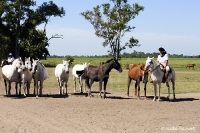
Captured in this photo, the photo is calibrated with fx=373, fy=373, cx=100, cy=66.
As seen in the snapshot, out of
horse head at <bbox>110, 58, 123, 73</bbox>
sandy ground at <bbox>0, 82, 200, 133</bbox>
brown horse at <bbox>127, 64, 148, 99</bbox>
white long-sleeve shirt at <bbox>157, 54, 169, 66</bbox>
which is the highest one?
white long-sleeve shirt at <bbox>157, 54, 169, 66</bbox>

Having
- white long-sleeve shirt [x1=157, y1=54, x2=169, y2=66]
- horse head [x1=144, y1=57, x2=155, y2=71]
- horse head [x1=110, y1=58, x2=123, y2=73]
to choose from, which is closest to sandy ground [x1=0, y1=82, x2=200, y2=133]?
horse head [x1=144, y1=57, x2=155, y2=71]

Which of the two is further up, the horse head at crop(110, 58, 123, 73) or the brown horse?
the horse head at crop(110, 58, 123, 73)

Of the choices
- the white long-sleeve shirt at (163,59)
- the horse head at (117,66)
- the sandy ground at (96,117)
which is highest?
the white long-sleeve shirt at (163,59)

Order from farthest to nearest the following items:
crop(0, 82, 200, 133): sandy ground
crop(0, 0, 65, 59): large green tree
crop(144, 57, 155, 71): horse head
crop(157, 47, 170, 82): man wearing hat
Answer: crop(0, 0, 65, 59): large green tree → crop(157, 47, 170, 82): man wearing hat → crop(144, 57, 155, 71): horse head → crop(0, 82, 200, 133): sandy ground

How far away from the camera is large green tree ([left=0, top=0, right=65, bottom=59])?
162 feet

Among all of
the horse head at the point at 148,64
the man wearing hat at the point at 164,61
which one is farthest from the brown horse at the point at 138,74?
the man wearing hat at the point at 164,61

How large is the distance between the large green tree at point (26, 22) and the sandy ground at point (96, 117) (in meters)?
33.9

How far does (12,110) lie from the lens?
14.1 meters

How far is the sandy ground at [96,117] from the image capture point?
34.4 ft

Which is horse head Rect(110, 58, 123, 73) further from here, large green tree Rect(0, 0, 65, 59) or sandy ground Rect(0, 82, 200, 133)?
large green tree Rect(0, 0, 65, 59)

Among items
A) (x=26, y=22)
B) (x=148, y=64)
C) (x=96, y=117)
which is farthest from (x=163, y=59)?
(x=26, y=22)

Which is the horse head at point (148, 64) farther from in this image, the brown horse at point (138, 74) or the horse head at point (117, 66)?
the horse head at point (117, 66)

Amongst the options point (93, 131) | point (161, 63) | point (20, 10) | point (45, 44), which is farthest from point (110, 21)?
point (93, 131)

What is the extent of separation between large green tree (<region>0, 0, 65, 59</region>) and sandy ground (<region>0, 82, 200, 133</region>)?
111ft
